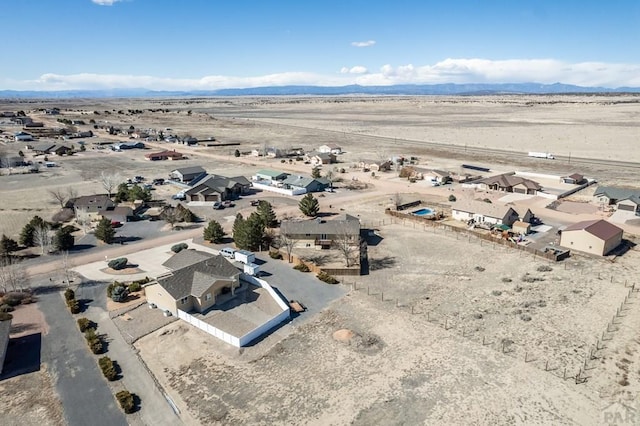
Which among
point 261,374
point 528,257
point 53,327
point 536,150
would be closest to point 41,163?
point 53,327

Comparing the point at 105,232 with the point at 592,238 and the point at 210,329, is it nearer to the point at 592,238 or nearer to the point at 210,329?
the point at 210,329

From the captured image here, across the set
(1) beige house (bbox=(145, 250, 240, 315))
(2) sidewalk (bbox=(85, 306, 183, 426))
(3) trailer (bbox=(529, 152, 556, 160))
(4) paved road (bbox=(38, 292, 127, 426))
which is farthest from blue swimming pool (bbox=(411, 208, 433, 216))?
(3) trailer (bbox=(529, 152, 556, 160))

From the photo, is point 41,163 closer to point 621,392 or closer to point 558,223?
point 558,223

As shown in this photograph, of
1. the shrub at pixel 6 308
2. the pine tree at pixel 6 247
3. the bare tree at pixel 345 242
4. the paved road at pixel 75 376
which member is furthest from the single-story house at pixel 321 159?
the shrub at pixel 6 308

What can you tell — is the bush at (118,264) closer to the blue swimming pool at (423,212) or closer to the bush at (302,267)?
the bush at (302,267)

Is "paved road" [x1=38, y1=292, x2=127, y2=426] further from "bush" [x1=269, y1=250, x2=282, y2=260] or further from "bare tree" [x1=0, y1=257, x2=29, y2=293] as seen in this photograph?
"bush" [x1=269, y1=250, x2=282, y2=260]

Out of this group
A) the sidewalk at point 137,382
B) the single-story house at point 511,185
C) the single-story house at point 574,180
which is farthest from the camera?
the single-story house at point 574,180
